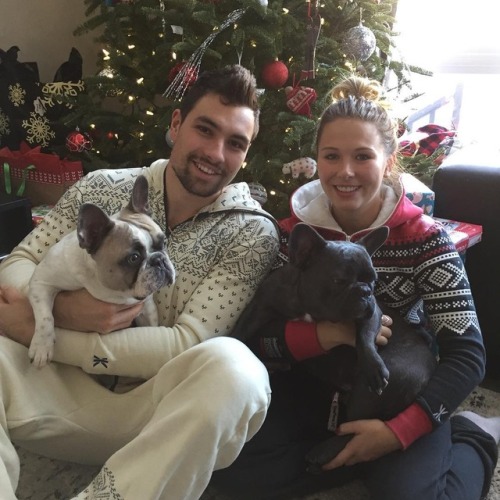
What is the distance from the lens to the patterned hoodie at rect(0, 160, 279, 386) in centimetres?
129

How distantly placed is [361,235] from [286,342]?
1.19 ft

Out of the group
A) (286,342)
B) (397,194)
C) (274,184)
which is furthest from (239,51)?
(286,342)

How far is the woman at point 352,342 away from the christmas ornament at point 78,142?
1467 mm

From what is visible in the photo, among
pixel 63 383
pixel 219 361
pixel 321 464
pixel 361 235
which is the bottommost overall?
pixel 321 464

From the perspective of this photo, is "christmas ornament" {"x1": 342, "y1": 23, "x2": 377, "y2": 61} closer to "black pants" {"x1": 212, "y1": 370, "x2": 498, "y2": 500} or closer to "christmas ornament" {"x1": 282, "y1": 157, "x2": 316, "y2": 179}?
"christmas ornament" {"x1": 282, "y1": 157, "x2": 316, "y2": 179}

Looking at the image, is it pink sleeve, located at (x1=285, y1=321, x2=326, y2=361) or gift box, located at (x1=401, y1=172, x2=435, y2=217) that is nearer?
pink sleeve, located at (x1=285, y1=321, x2=326, y2=361)

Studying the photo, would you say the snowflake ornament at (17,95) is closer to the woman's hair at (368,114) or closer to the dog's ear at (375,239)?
the woman's hair at (368,114)

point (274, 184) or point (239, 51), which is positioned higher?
point (239, 51)

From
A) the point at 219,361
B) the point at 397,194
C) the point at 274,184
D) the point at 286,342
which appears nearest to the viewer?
the point at 219,361

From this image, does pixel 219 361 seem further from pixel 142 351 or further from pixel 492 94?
pixel 492 94

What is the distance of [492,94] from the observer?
9.86 ft

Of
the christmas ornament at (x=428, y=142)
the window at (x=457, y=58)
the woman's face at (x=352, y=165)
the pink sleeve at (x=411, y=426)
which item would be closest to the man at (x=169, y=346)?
the woman's face at (x=352, y=165)

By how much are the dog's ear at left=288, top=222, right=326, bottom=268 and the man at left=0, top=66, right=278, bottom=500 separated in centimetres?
16

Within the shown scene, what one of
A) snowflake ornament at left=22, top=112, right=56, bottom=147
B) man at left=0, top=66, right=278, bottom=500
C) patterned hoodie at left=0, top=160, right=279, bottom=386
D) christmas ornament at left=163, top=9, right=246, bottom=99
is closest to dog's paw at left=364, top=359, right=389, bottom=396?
man at left=0, top=66, right=278, bottom=500
